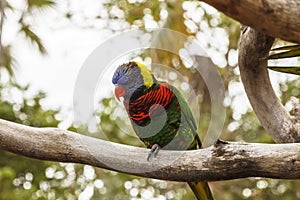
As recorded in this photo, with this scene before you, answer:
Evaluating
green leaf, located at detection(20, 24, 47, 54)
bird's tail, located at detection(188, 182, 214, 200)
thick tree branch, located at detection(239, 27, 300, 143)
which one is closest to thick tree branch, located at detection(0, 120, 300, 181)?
bird's tail, located at detection(188, 182, 214, 200)

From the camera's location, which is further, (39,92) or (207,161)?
(39,92)

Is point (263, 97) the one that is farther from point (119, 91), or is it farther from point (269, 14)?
point (269, 14)

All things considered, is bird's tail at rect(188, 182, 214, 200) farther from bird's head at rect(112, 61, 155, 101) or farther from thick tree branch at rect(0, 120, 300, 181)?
bird's head at rect(112, 61, 155, 101)

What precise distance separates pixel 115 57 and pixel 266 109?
2.14 ft

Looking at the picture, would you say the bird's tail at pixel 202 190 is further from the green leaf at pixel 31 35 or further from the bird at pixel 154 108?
the green leaf at pixel 31 35

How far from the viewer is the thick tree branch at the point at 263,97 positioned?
189 centimetres

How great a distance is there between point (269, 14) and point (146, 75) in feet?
3.52

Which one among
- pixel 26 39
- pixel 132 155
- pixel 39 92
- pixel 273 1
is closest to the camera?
pixel 273 1

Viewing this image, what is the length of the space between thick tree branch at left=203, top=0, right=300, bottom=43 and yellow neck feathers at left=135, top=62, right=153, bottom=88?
3.24ft

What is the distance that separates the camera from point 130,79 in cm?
205

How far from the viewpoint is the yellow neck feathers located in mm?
2074

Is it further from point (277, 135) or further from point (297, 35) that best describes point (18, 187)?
point (297, 35)

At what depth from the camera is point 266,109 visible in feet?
6.64

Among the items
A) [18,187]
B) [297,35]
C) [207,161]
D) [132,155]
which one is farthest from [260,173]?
[18,187]
